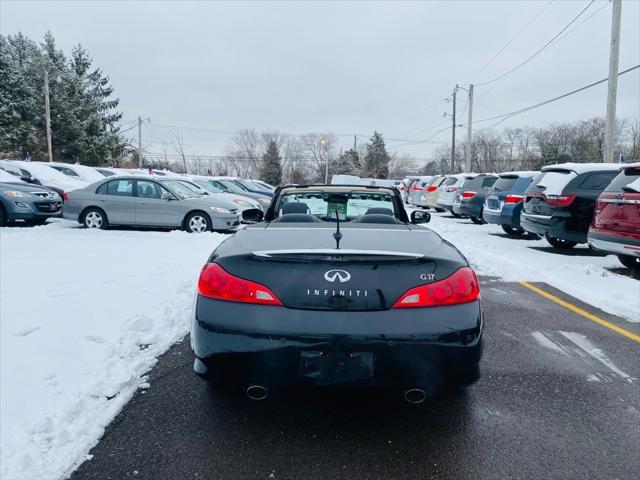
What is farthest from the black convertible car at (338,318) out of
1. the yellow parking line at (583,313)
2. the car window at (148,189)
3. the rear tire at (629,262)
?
the car window at (148,189)

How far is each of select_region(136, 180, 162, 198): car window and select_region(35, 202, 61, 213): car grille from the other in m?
2.44

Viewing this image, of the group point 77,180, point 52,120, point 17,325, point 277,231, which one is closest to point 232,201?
point 77,180

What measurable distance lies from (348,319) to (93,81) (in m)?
61.0

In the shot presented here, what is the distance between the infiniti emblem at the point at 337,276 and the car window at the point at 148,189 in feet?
35.9

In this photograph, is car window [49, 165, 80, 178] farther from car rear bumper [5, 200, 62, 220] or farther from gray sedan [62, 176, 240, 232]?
gray sedan [62, 176, 240, 232]

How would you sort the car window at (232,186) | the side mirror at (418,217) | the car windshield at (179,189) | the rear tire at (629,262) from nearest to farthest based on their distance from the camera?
the side mirror at (418,217)
the rear tire at (629,262)
the car windshield at (179,189)
the car window at (232,186)

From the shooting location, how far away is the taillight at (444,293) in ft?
8.23

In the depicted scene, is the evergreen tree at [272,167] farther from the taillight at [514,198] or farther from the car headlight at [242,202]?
the taillight at [514,198]

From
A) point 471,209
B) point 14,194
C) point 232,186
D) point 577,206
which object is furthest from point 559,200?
point 232,186

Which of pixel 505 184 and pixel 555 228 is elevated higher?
pixel 505 184

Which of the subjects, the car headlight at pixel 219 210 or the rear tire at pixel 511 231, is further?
the rear tire at pixel 511 231

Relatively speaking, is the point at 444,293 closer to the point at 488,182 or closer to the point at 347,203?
the point at 347,203

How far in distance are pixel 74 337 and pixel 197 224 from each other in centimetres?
847

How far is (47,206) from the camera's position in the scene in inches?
504
